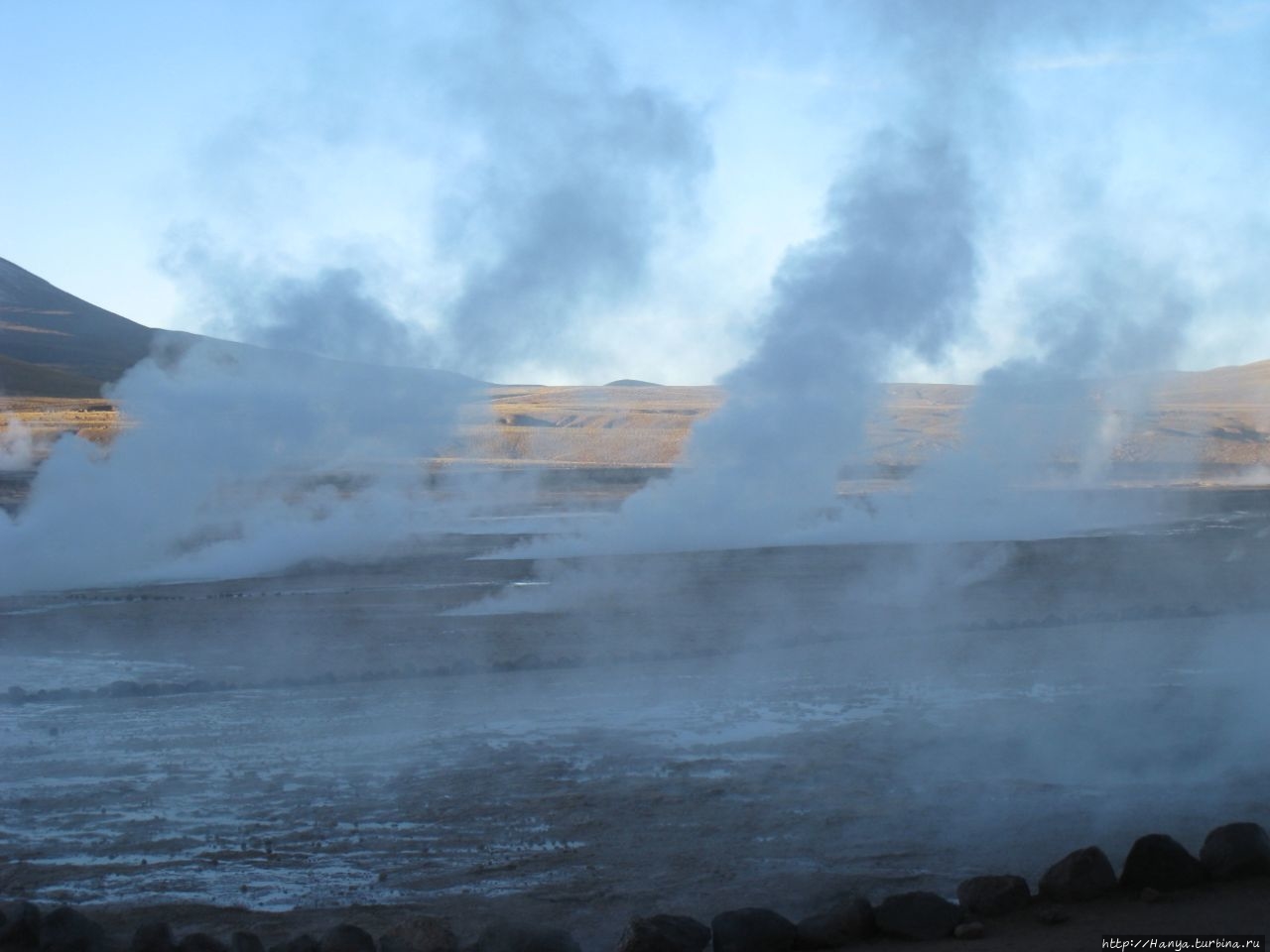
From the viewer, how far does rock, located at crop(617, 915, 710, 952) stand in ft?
23.1

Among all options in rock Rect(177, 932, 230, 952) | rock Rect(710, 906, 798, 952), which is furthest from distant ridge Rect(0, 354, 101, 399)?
rock Rect(710, 906, 798, 952)

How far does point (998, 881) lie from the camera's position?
299 inches

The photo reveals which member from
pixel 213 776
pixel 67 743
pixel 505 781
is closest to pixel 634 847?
pixel 505 781

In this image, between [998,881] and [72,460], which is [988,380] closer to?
[72,460]

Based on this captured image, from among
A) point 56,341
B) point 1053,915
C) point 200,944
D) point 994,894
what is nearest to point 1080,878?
point 1053,915

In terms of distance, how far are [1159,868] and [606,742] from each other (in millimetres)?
5405

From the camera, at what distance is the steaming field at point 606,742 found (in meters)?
8.63

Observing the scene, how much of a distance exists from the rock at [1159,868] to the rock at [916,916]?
118cm

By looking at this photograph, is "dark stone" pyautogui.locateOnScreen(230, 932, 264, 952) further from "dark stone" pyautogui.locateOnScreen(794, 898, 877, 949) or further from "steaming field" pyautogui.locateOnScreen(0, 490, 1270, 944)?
"dark stone" pyautogui.locateOnScreen(794, 898, 877, 949)

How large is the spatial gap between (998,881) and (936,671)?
782 centimetres

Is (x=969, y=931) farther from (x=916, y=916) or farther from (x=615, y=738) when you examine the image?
(x=615, y=738)

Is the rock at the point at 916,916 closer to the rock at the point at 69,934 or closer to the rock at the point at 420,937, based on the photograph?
the rock at the point at 420,937

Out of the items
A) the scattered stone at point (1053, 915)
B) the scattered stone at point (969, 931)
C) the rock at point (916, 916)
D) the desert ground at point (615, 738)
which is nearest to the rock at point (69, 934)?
the desert ground at point (615, 738)

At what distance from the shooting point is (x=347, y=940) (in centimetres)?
707
